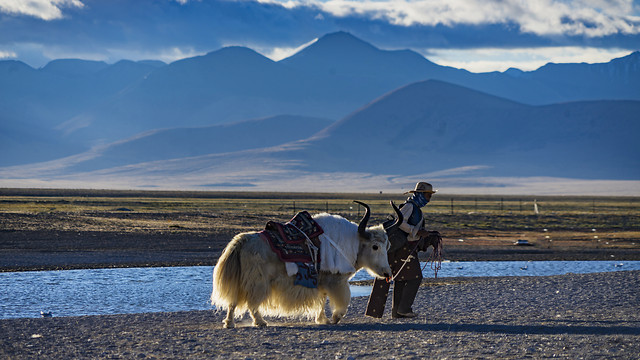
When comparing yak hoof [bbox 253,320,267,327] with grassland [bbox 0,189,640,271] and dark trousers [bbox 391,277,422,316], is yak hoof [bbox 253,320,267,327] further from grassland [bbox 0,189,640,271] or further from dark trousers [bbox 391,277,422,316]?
grassland [bbox 0,189,640,271]

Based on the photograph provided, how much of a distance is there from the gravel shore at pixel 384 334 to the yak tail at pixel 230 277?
0.32m

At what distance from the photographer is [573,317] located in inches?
357

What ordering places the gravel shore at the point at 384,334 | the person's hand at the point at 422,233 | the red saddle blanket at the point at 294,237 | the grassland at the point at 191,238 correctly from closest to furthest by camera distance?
the gravel shore at the point at 384,334
the red saddle blanket at the point at 294,237
the person's hand at the point at 422,233
the grassland at the point at 191,238

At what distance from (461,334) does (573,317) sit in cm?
174

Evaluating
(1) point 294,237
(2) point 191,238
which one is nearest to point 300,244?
(1) point 294,237

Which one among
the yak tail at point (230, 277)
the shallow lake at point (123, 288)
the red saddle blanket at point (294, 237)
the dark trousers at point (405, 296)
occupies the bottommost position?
the shallow lake at point (123, 288)

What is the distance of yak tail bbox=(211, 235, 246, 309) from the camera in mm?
8516

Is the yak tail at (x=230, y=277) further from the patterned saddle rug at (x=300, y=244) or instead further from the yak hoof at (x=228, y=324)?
the patterned saddle rug at (x=300, y=244)

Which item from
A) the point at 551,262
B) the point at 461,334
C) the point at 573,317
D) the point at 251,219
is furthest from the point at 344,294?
the point at 251,219

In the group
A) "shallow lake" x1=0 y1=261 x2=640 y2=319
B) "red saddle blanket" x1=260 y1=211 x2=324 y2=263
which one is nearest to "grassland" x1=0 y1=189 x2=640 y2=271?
"shallow lake" x1=0 y1=261 x2=640 y2=319

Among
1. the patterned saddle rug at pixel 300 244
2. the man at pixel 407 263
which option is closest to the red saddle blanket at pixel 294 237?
the patterned saddle rug at pixel 300 244

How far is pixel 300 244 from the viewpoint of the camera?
28.8 ft

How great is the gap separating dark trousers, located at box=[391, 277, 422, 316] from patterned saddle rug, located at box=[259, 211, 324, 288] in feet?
3.38

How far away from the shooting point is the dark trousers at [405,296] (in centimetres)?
934
